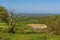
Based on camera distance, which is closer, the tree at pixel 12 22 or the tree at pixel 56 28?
the tree at pixel 56 28

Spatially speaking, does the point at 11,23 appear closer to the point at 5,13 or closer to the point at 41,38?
the point at 5,13

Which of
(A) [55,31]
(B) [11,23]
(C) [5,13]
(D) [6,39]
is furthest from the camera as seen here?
(C) [5,13]

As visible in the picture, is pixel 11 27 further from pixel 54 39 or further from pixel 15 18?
pixel 54 39

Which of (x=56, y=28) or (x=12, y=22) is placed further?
(x=12, y=22)

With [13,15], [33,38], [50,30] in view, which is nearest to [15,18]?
[13,15]

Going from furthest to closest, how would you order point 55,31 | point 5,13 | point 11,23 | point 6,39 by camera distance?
point 5,13, point 11,23, point 55,31, point 6,39

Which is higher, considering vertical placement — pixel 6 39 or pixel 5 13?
pixel 5 13

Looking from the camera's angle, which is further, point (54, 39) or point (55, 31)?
point (55, 31)

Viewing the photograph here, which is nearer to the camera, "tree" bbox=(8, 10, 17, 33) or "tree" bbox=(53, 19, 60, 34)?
"tree" bbox=(53, 19, 60, 34)

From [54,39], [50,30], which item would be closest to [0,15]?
[50,30]
